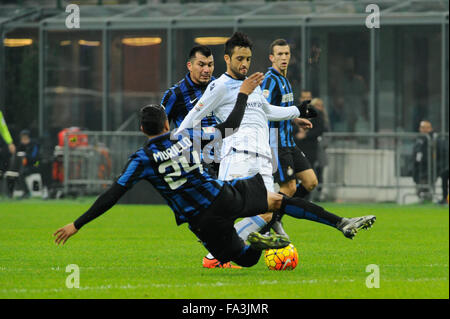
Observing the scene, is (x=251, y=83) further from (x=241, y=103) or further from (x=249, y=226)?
(x=249, y=226)

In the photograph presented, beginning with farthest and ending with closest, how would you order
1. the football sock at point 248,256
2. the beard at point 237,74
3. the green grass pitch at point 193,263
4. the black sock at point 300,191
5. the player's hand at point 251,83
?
the black sock at point 300,191 < the beard at point 237,74 < the player's hand at point 251,83 < the football sock at point 248,256 < the green grass pitch at point 193,263

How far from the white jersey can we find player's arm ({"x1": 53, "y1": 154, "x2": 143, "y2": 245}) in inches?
44.3

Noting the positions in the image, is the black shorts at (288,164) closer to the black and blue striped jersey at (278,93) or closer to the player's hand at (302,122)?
the black and blue striped jersey at (278,93)

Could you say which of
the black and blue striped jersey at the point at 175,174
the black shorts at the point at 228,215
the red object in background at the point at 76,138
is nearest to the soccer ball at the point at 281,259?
the black shorts at the point at 228,215

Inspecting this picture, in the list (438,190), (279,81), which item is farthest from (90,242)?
(438,190)

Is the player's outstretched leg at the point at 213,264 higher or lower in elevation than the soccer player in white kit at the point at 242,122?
lower

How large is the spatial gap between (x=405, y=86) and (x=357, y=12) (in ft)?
7.82

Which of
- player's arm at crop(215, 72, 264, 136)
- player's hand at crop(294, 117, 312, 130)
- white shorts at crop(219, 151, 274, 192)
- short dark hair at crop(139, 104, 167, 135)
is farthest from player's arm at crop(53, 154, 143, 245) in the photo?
player's hand at crop(294, 117, 312, 130)

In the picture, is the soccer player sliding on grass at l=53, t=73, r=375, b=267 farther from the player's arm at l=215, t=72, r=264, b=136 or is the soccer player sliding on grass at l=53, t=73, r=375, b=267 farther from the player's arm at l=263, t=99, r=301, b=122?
the player's arm at l=263, t=99, r=301, b=122

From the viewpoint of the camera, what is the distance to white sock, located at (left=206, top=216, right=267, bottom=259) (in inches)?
369

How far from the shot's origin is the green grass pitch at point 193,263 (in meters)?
7.58

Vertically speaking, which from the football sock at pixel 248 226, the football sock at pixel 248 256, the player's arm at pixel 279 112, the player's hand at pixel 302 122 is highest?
the player's arm at pixel 279 112

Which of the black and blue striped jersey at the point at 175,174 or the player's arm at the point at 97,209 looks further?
the black and blue striped jersey at the point at 175,174

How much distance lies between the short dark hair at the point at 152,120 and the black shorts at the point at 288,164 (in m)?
3.21
